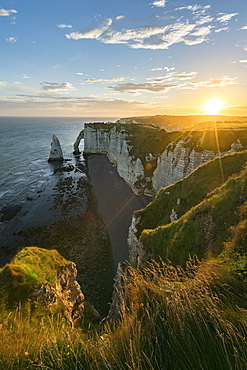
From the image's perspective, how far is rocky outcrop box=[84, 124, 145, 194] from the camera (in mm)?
45656

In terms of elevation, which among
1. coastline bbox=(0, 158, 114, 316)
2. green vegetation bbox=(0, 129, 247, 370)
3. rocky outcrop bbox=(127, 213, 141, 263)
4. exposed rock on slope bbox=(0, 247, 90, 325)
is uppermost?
green vegetation bbox=(0, 129, 247, 370)

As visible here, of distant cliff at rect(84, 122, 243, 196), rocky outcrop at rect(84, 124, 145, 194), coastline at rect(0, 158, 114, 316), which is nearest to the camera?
coastline at rect(0, 158, 114, 316)

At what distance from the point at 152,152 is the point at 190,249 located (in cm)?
3792

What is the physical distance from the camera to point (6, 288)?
7.73 metres

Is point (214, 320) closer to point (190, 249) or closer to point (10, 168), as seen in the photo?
point (190, 249)

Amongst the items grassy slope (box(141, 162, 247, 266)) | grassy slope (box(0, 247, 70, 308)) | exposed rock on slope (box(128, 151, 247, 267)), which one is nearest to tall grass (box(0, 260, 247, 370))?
grassy slope (box(0, 247, 70, 308))

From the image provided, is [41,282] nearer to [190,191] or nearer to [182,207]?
[182,207]

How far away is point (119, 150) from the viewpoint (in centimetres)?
6025

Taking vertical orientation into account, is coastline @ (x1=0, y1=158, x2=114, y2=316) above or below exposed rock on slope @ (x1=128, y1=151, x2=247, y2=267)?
below

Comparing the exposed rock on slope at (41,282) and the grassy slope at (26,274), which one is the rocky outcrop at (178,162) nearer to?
the exposed rock on slope at (41,282)

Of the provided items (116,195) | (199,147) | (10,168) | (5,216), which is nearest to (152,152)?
(116,195)

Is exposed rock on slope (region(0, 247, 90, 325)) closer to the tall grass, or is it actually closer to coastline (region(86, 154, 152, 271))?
the tall grass

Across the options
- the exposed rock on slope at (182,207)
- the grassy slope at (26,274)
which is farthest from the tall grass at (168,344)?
the exposed rock on slope at (182,207)

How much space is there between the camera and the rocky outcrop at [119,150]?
4566cm
